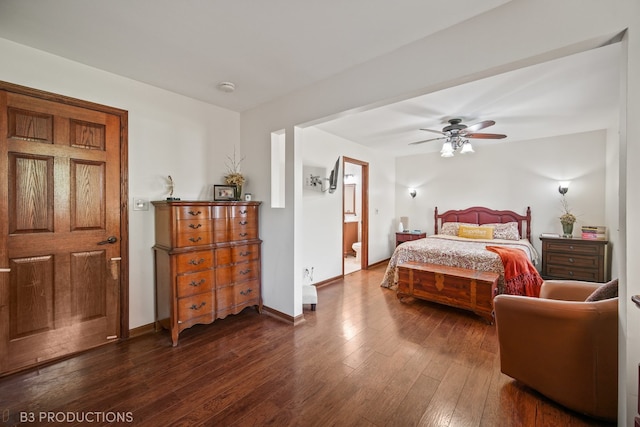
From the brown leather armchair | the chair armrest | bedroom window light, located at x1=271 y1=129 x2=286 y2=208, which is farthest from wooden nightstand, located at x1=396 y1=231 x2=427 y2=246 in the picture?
the brown leather armchair

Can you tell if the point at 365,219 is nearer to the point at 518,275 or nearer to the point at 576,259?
the point at 518,275

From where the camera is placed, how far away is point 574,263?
13.4 feet

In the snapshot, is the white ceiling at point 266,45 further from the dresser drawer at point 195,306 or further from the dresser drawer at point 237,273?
the dresser drawer at point 195,306

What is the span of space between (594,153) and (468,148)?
236 centimetres

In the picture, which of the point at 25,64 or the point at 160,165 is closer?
the point at 25,64

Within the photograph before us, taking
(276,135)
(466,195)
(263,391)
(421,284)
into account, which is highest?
(276,135)

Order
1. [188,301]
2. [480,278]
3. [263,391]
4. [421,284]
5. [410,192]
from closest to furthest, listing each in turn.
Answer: [263,391], [188,301], [480,278], [421,284], [410,192]

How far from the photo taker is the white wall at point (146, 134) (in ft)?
7.06

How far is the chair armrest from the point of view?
2.09m

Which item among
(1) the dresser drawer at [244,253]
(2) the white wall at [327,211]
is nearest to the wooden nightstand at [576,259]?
(2) the white wall at [327,211]

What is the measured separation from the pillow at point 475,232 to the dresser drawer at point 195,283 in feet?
15.0

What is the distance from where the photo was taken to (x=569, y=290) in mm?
2166

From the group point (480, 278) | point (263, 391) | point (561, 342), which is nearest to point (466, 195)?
point (480, 278)

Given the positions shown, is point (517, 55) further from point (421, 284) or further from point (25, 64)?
point (25, 64)
